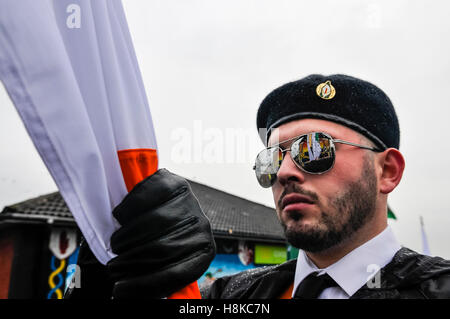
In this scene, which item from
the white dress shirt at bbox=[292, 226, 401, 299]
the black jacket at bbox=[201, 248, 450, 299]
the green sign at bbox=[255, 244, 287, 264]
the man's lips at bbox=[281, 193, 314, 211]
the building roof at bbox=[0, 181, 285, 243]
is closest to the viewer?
the black jacket at bbox=[201, 248, 450, 299]

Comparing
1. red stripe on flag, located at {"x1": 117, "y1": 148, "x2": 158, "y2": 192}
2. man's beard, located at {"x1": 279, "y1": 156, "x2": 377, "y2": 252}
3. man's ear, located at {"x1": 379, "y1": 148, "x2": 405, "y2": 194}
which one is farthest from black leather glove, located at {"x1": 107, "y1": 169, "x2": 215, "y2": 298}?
man's ear, located at {"x1": 379, "y1": 148, "x2": 405, "y2": 194}

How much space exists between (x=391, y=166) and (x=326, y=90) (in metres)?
0.51

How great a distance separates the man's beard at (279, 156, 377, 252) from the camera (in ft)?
4.68

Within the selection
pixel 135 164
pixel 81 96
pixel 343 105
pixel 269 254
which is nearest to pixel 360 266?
pixel 343 105

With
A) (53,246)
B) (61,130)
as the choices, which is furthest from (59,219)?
(61,130)

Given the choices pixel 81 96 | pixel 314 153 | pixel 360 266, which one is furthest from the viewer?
pixel 314 153

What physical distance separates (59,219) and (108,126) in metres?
8.62

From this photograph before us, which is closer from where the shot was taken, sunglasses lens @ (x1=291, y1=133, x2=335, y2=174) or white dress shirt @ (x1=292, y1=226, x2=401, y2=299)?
white dress shirt @ (x1=292, y1=226, x2=401, y2=299)

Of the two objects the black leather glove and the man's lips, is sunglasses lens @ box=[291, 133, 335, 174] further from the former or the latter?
the black leather glove

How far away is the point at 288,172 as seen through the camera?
158 centimetres

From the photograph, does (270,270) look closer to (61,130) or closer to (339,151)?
(339,151)

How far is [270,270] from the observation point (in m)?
1.81

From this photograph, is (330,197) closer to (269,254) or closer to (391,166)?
(391,166)

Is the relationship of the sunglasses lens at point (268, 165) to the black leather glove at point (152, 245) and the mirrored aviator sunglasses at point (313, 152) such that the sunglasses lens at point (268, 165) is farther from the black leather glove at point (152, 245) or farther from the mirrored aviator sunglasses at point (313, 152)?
the black leather glove at point (152, 245)
